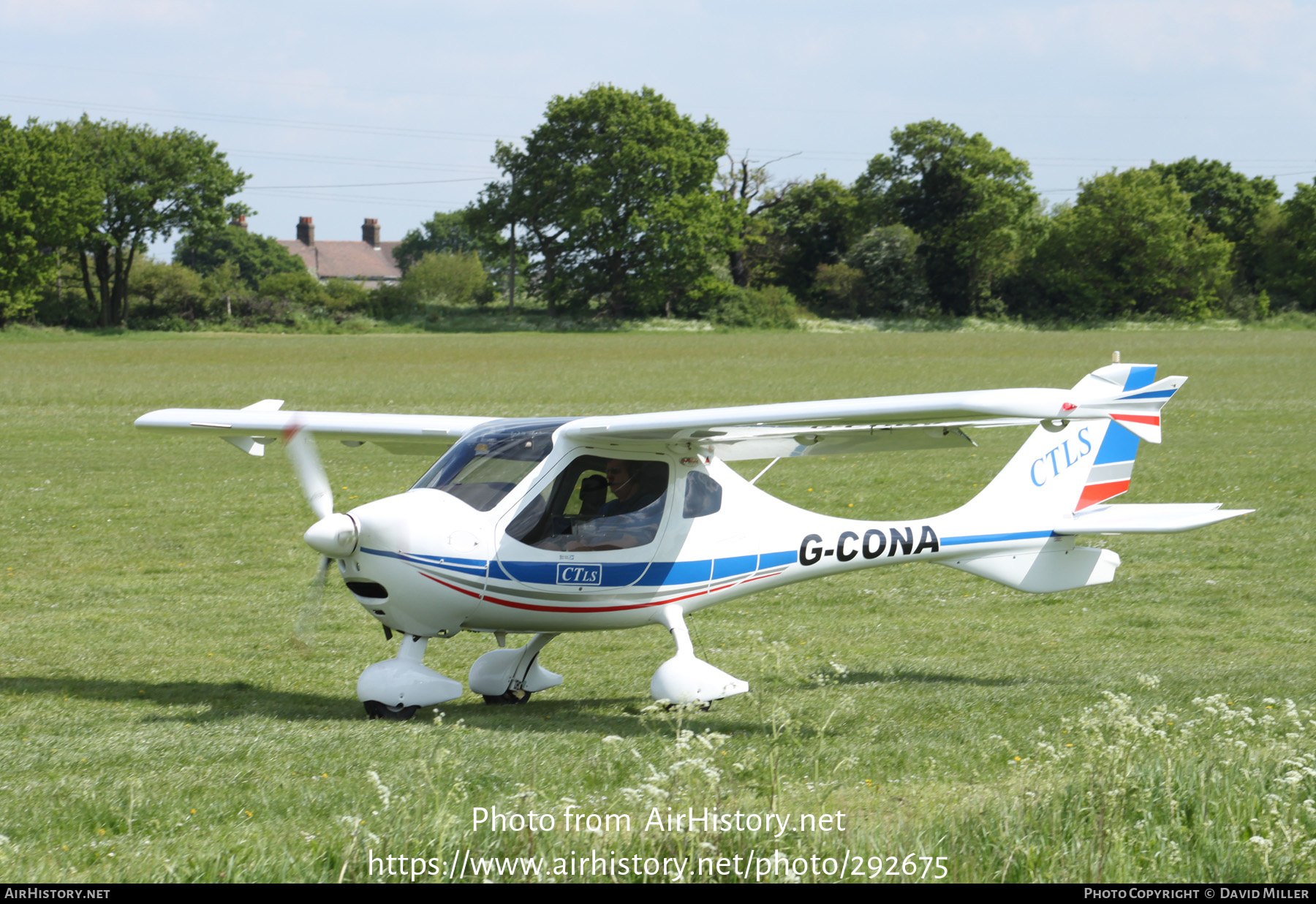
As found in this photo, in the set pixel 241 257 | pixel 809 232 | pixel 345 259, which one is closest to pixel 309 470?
pixel 809 232

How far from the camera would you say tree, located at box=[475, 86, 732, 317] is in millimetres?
87812

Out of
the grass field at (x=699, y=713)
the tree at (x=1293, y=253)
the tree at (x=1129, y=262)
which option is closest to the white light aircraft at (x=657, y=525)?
the grass field at (x=699, y=713)

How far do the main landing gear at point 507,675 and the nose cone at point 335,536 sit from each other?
190cm

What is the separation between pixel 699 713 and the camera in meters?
8.58

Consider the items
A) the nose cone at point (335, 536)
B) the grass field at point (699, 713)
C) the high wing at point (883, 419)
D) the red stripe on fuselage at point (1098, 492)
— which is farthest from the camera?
the red stripe on fuselage at point (1098, 492)

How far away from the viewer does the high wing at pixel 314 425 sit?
1016 cm

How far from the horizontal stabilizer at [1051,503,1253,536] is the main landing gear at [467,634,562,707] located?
15.2 feet

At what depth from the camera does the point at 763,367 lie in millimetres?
46750

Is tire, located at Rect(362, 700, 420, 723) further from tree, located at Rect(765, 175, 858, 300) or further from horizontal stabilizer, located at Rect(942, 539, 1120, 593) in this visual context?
tree, located at Rect(765, 175, 858, 300)

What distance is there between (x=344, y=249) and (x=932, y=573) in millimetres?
163096

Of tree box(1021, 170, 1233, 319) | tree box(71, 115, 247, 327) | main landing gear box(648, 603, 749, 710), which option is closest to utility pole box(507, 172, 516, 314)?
tree box(71, 115, 247, 327)

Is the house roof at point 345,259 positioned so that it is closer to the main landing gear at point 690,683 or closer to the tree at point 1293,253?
the tree at point 1293,253

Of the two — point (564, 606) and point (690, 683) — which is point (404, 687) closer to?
point (564, 606)

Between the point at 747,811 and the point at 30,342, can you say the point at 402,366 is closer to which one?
the point at 30,342
